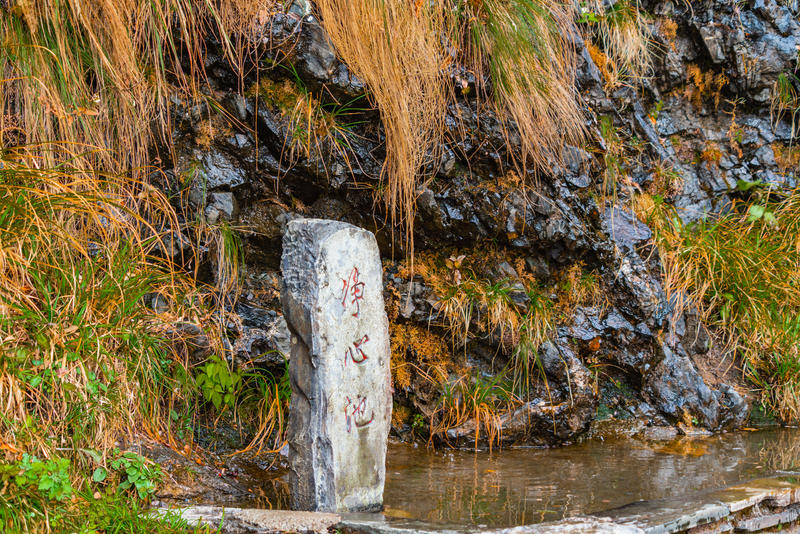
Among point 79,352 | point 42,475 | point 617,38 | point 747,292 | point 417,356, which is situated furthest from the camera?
point 617,38

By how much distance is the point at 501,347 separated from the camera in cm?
408

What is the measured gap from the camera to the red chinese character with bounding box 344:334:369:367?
2705 millimetres

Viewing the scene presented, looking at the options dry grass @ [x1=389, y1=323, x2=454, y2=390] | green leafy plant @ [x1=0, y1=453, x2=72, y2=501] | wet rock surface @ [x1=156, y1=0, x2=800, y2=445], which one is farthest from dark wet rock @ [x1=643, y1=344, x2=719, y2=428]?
green leafy plant @ [x1=0, y1=453, x2=72, y2=501]

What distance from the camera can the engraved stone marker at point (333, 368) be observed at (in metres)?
2.62

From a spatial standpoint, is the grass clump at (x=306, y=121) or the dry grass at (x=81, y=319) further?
the grass clump at (x=306, y=121)

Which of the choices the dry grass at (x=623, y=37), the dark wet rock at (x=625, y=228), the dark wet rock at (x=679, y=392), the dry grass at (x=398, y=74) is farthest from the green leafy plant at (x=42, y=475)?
the dry grass at (x=623, y=37)

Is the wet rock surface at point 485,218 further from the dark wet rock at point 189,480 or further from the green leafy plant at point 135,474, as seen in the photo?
the green leafy plant at point 135,474

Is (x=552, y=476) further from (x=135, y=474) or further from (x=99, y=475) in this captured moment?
(x=99, y=475)

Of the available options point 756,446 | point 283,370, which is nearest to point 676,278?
point 756,446

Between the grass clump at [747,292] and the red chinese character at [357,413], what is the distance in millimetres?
2810

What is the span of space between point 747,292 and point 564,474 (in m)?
2.32

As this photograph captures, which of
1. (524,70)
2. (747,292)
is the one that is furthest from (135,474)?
(747,292)

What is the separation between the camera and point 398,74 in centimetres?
393

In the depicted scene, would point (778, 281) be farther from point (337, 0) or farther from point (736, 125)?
point (337, 0)
